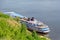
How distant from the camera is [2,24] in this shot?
4523 mm

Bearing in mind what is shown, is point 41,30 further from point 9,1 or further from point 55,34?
point 9,1

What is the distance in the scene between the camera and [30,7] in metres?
21.9

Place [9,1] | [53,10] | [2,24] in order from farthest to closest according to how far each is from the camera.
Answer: [9,1], [53,10], [2,24]

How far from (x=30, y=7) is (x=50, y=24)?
6349mm

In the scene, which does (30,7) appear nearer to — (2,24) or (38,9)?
(38,9)

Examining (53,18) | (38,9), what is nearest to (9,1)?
(38,9)

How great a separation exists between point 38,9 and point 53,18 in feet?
12.5

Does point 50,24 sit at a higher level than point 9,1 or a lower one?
lower

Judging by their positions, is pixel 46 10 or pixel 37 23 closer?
pixel 37 23

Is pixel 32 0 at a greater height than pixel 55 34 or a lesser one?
greater

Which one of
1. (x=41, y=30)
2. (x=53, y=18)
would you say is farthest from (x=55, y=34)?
(x=53, y=18)

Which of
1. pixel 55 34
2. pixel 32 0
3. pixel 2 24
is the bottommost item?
pixel 55 34

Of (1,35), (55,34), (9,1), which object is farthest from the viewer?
(9,1)

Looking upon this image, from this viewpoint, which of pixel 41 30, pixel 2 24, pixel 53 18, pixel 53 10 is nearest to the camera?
pixel 2 24
